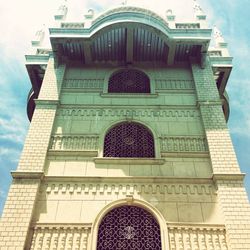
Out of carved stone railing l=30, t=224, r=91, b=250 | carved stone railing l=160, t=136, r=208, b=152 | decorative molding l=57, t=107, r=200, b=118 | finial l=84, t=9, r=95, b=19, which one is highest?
finial l=84, t=9, r=95, b=19

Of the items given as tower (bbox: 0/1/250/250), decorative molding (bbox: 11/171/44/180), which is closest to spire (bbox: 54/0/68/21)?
tower (bbox: 0/1/250/250)

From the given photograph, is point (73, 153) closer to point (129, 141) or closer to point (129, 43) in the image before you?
point (129, 141)

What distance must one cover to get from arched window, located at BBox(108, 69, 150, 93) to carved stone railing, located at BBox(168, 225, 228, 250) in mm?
5195

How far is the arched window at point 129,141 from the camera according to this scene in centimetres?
881

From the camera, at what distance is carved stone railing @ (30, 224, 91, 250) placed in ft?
22.3

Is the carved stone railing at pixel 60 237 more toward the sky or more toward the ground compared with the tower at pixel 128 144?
more toward the ground

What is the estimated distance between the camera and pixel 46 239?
22.7 feet

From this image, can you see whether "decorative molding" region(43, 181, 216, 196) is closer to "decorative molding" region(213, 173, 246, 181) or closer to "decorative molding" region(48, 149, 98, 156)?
"decorative molding" region(213, 173, 246, 181)

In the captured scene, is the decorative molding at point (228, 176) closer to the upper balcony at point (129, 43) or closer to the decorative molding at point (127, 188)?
the decorative molding at point (127, 188)

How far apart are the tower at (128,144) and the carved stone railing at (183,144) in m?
0.03

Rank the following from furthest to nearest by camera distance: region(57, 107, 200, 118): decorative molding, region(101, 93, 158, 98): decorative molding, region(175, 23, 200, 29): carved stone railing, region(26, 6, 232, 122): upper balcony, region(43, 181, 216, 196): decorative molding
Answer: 1. region(175, 23, 200, 29): carved stone railing
2. region(26, 6, 232, 122): upper balcony
3. region(101, 93, 158, 98): decorative molding
4. region(57, 107, 200, 118): decorative molding
5. region(43, 181, 216, 196): decorative molding

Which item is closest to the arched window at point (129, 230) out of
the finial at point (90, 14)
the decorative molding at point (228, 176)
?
the decorative molding at point (228, 176)

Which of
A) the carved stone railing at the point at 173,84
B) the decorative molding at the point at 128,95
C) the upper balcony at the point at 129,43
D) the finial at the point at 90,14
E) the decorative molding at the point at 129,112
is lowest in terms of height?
the decorative molding at the point at 129,112

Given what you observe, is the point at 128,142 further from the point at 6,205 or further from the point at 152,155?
the point at 6,205
